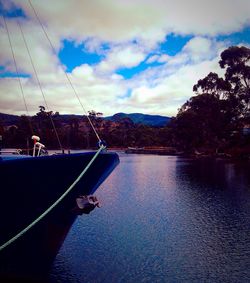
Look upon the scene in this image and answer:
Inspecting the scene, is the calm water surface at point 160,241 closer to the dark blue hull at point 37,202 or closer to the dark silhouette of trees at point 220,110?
the dark blue hull at point 37,202

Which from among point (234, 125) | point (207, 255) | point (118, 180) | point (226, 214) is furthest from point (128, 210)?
point (234, 125)

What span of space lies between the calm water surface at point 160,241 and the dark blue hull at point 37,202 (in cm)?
139

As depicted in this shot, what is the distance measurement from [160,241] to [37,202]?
7.01 metres

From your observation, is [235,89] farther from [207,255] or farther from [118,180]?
[207,255]

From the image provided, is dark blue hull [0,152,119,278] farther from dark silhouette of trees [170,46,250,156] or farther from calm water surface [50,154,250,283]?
dark silhouette of trees [170,46,250,156]

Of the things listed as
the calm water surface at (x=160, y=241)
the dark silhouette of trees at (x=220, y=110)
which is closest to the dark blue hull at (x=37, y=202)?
the calm water surface at (x=160, y=241)

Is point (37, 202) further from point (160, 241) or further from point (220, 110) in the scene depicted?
point (220, 110)

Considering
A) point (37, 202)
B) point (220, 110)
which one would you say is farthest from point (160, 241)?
point (220, 110)

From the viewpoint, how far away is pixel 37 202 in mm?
9203

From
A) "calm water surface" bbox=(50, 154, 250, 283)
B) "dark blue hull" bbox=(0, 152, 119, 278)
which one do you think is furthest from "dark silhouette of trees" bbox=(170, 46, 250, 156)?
"dark blue hull" bbox=(0, 152, 119, 278)

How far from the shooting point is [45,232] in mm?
9570

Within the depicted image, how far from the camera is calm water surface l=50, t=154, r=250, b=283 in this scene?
10.9 meters

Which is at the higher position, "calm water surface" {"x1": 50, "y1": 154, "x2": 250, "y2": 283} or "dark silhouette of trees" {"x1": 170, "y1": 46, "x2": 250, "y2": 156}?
"dark silhouette of trees" {"x1": 170, "y1": 46, "x2": 250, "y2": 156}

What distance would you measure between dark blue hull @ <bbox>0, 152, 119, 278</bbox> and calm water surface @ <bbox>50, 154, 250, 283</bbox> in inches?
54.8
